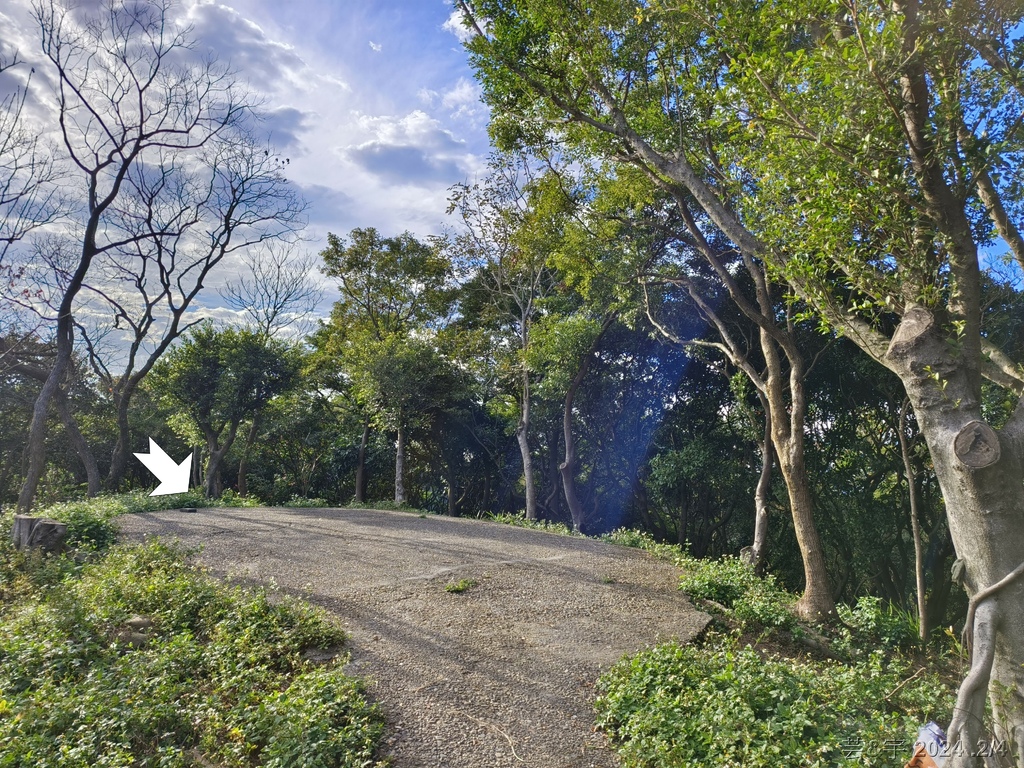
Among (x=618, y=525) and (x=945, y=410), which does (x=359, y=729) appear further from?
(x=618, y=525)

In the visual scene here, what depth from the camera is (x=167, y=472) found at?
14398 mm

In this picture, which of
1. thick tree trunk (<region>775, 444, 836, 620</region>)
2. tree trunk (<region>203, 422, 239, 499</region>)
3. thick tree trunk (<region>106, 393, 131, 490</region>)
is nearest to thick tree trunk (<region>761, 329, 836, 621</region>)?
thick tree trunk (<region>775, 444, 836, 620</region>)

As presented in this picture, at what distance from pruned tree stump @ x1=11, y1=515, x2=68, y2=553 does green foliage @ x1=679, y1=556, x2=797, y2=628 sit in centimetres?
662

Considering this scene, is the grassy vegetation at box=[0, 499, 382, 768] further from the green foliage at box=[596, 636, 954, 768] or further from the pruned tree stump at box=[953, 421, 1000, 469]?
the pruned tree stump at box=[953, 421, 1000, 469]

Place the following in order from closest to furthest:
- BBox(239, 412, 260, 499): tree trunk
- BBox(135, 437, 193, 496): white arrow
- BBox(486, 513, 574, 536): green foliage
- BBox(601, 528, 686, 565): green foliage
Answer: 1. BBox(601, 528, 686, 565): green foliage
2. BBox(486, 513, 574, 536): green foliage
3. BBox(135, 437, 193, 496): white arrow
4. BBox(239, 412, 260, 499): tree trunk

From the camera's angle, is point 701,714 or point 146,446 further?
point 146,446

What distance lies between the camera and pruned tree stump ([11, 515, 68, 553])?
21.4ft

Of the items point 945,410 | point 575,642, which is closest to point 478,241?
point 575,642

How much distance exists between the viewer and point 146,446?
61.1ft

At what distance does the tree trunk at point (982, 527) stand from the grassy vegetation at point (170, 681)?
2.72 m

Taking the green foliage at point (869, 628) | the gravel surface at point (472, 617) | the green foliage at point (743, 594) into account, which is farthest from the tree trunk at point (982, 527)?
the green foliage at point (869, 628)

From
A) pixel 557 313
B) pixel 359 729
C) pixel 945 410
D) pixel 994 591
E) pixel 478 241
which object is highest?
pixel 478 241

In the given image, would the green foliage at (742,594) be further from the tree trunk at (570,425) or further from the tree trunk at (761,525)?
the tree trunk at (570,425)

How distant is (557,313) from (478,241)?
2.70 meters
